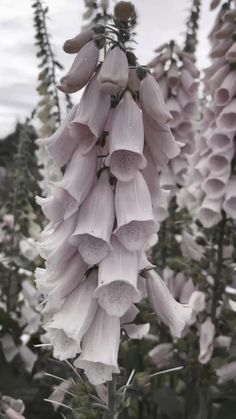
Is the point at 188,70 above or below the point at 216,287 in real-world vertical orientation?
above

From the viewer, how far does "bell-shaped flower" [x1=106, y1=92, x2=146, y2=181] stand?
1.22 m

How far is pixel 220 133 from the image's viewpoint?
94.6 inches

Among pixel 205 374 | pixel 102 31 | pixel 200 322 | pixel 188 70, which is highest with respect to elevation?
pixel 188 70

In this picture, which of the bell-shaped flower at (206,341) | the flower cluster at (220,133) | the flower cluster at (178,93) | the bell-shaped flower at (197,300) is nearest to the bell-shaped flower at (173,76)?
the flower cluster at (178,93)

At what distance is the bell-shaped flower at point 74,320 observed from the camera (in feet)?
4.16

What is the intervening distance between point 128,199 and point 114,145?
0.11m

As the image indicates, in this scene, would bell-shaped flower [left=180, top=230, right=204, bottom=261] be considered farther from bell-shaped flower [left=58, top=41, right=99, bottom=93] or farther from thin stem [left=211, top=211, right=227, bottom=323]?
bell-shaped flower [left=58, top=41, right=99, bottom=93]

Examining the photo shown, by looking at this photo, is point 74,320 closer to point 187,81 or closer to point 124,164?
point 124,164

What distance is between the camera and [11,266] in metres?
2.87

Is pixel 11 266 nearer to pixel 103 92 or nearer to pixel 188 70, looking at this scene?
pixel 188 70

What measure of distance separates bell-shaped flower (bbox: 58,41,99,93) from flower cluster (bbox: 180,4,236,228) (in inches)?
44.7

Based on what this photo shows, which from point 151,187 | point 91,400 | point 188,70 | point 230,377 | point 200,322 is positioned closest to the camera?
point 151,187

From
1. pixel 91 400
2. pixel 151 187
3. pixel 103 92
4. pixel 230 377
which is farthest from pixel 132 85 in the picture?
pixel 230 377

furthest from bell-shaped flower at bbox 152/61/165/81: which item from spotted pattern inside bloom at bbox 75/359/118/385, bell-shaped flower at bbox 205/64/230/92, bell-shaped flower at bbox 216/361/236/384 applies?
spotted pattern inside bloom at bbox 75/359/118/385
